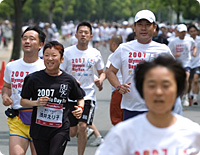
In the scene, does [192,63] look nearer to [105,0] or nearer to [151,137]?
[151,137]

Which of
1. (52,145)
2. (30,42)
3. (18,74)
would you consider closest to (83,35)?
(30,42)

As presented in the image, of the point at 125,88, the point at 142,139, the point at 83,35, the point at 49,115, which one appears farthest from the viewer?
the point at 83,35

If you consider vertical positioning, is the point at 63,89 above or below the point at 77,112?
above

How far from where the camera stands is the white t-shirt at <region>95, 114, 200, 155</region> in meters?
3.28

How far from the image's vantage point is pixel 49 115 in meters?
5.73

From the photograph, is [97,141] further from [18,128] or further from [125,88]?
[125,88]

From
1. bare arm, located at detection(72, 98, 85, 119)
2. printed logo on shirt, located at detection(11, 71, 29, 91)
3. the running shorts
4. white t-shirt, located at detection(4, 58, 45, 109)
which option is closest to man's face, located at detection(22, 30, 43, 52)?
white t-shirt, located at detection(4, 58, 45, 109)

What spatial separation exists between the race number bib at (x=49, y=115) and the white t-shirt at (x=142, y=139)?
2.43 m

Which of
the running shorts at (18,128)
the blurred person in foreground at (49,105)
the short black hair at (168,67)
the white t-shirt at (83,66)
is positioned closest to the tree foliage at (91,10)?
the white t-shirt at (83,66)

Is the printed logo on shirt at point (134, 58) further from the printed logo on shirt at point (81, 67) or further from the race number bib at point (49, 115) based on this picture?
the printed logo on shirt at point (81, 67)

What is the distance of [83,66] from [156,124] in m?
4.80

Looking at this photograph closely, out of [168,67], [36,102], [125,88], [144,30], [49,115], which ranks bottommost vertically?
[49,115]

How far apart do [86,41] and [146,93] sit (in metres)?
5.06

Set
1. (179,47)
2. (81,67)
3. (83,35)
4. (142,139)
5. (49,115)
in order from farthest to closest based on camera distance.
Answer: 1. (179,47)
2. (83,35)
3. (81,67)
4. (49,115)
5. (142,139)
